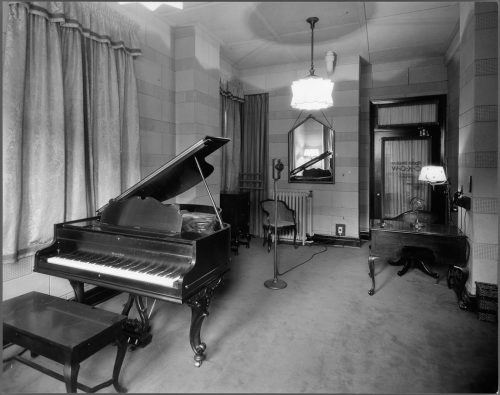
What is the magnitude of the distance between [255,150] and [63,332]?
171 inches

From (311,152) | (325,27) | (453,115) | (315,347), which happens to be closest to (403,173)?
(453,115)

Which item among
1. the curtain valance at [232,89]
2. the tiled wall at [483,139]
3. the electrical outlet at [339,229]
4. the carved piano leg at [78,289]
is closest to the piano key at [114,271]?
the carved piano leg at [78,289]

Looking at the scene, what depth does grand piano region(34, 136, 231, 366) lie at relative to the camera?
1.91 meters

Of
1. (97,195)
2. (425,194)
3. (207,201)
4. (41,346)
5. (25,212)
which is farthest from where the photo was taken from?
(425,194)

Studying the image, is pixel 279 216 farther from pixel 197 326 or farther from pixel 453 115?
pixel 197 326

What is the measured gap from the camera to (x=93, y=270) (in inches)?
79.9

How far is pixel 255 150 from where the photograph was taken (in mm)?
5566

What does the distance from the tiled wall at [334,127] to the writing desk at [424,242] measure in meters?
1.86

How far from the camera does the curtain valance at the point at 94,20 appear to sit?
237 centimetres

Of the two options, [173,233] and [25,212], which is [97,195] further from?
[173,233]

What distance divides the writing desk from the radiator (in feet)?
6.35

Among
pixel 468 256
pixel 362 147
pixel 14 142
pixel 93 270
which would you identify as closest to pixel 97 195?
pixel 14 142

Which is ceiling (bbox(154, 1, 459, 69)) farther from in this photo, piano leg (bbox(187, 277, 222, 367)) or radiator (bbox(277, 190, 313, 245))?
piano leg (bbox(187, 277, 222, 367))

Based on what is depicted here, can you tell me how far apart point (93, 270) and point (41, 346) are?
524mm
